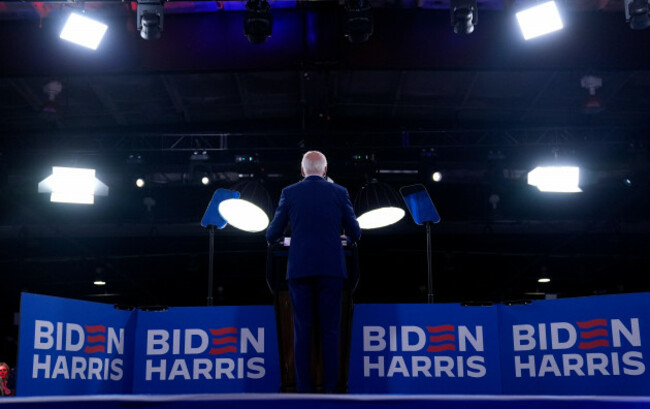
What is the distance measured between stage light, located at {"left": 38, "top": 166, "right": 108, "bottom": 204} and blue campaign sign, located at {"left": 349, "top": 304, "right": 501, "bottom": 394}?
6.35 m

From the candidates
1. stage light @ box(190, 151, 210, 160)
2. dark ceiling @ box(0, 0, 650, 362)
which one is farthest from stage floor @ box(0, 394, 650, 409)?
stage light @ box(190, 151, 210, 160)

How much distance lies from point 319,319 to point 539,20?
427 centimetres

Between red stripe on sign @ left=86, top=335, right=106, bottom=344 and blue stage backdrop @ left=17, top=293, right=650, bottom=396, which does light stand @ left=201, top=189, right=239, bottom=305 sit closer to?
blue stage backdrop @ left=17, top=293, right=650, bottom=396

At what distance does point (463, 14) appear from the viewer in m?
6.46

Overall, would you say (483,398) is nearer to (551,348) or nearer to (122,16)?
(551,348)

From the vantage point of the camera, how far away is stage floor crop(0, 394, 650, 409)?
1.99 meters

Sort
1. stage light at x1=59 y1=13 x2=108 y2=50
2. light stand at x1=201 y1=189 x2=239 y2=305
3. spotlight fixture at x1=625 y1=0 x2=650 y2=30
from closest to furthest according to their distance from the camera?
light stand at x1=201 y1=189 x2=239 y2=305
spotlight fixture at x1=625 y1=0 x2=650 y2=30
stage light at x1=59 y1=13 x2=108 y2=50

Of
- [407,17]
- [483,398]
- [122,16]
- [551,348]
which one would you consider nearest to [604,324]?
[551,348]

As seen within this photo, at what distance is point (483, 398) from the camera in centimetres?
202

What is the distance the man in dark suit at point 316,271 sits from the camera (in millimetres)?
3863

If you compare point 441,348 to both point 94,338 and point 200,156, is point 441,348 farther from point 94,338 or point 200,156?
point 200,156

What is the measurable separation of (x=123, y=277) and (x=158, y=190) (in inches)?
234

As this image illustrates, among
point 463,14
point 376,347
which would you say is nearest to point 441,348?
point 376,347

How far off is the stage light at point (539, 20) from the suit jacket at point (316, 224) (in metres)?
3.66
